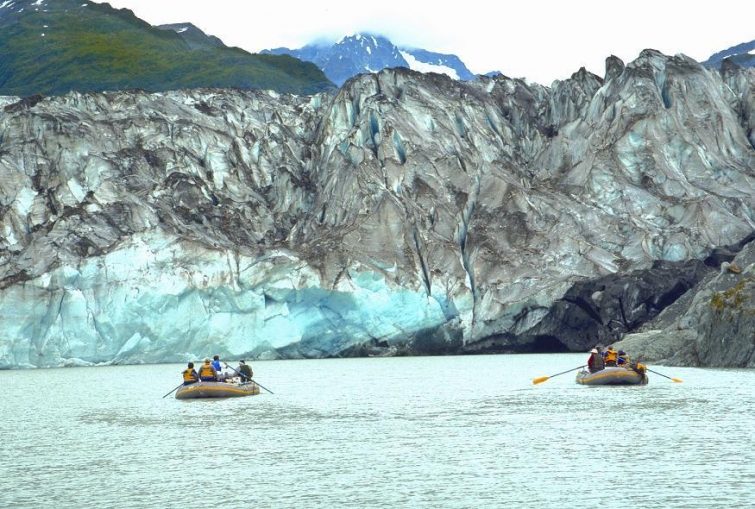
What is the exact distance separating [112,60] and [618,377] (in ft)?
363

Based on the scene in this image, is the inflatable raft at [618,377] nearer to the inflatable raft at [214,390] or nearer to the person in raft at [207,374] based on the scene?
the inflatable raft at [214,390]

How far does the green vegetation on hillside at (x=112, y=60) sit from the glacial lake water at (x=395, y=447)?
92.3 m

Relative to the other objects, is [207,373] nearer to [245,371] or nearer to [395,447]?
[245,371]

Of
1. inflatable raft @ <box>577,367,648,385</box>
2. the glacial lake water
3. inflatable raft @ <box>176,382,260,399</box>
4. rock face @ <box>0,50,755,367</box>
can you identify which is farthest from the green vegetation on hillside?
the glacial lake water

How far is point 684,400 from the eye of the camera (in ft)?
120

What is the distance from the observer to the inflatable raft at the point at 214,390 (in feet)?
143

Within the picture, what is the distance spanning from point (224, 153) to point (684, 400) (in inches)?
2056

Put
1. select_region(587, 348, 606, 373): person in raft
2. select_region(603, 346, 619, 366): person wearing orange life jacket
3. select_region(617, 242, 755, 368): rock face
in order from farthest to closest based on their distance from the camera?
select_region(617, 242, 755, 368): rock face, select_region(603, 346, 619, 366): person wearing orange life jacket, select_region(587, 348, 606, 373): person in raft

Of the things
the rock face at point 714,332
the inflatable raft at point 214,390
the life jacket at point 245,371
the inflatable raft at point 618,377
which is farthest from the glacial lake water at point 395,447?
the rock face at point 714,332

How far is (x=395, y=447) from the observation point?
27000mm

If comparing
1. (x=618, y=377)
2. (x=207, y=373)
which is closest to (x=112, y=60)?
(x=207, y=373)

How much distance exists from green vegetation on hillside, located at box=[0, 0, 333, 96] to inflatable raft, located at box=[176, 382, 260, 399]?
295 ft

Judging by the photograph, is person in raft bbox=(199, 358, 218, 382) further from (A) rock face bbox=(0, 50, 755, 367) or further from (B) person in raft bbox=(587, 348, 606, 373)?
(A) rock face bbox=(0, 50, 755, 367)

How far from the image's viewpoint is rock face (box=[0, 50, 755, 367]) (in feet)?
219
